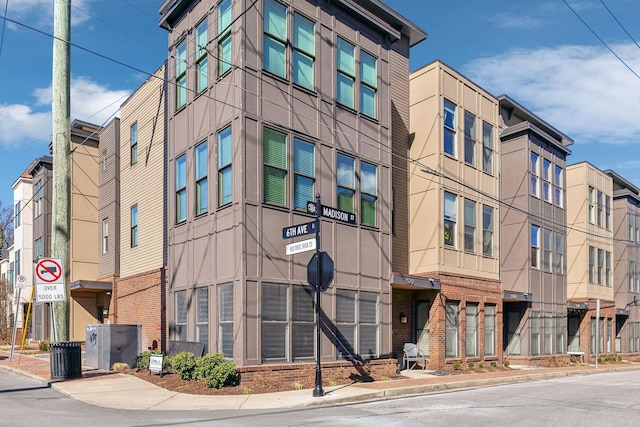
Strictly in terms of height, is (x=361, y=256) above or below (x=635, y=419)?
above

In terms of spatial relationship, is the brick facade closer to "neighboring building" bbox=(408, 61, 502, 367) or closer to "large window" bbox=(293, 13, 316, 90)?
"large window" bbox=(293, 13, 316, 90)

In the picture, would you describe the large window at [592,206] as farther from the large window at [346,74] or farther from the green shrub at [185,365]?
the green shrub at [185,365]

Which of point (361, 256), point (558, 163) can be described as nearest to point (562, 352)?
point (558, 163)

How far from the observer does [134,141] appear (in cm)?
2480

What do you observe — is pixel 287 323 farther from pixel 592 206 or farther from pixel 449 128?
pixel 592 206

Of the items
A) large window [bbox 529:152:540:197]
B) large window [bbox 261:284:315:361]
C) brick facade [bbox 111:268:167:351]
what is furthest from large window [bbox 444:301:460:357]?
brick facade [bbox 111:268:167:351]

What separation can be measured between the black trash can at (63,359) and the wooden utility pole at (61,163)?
215mm

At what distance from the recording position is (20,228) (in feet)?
129

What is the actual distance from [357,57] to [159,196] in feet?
26.6

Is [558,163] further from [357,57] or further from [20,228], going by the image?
[20,228]

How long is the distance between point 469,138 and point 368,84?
20.7 feet

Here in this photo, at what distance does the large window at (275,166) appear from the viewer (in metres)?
16.7

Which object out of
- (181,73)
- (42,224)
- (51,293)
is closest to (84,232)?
(42,224)

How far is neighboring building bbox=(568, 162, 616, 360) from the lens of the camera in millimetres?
Result: 33688
